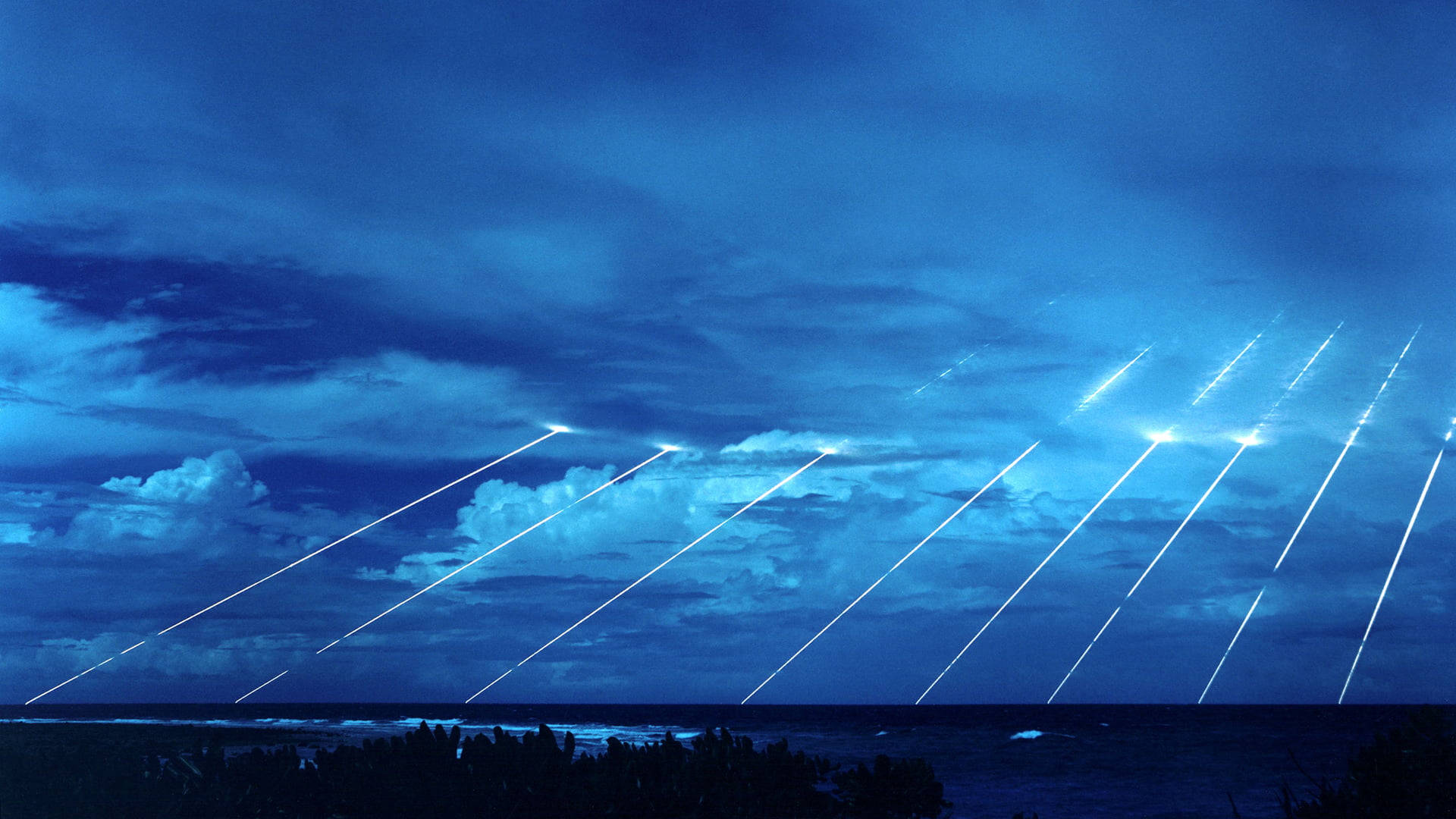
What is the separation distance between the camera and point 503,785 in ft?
45.0

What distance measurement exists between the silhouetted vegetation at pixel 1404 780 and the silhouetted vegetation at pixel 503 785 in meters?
4.80

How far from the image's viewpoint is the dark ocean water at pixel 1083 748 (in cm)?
4306

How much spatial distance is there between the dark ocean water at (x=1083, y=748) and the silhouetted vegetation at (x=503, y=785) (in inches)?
265

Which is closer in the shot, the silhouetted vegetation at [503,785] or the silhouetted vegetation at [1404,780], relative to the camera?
the silhouetted vegetation at [1404,780]

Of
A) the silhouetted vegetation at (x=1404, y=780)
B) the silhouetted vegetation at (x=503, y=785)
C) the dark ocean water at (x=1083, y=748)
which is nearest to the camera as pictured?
the silhouetted vegetation at (x=1404, y=780)

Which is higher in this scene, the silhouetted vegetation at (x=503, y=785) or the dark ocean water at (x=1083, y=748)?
the silhouetted vegetation at (x=503, y=785)

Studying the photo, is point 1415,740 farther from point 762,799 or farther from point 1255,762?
point 1255,762

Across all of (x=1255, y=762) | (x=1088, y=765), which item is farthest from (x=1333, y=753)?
(x=1088, y=765)

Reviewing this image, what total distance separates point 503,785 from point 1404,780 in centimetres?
1111

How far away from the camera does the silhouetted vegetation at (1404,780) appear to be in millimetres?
11805

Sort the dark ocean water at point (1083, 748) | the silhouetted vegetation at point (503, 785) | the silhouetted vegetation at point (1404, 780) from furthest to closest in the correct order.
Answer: the dark ocean water at point (1083, 748)
the silhouetted vegetation at point (503, 785)
the silhouetted vegetation at point (1404, 780)

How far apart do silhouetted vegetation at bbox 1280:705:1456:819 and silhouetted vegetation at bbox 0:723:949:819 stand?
4.80 metres

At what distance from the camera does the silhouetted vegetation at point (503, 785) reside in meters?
13.3

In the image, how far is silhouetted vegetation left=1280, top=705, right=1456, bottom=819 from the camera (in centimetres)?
1180
